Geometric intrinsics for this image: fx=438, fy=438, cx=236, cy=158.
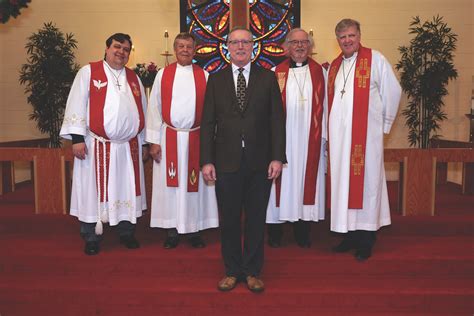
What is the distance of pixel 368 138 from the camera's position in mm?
3506

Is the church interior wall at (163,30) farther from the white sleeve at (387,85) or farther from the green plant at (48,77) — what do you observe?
the white sleeve at (387,85)

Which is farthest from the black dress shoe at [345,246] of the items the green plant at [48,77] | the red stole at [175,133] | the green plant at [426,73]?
the green plant at [48,77]

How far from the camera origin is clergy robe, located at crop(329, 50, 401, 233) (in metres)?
3.49

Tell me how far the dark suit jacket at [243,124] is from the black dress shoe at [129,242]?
50.7 inches

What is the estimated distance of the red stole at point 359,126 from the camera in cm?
349

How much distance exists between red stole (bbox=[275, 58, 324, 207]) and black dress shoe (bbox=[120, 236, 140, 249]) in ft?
4.17

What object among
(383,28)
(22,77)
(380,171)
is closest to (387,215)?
(380,171)

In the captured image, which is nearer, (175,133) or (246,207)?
(246,207)

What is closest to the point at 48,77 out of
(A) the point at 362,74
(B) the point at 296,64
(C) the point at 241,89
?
(B) the point at 296,64

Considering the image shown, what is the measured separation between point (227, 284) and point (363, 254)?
1164 millimetres

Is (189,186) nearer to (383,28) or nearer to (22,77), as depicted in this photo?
(22,77)

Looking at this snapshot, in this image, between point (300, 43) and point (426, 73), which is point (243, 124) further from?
point (426, 73)

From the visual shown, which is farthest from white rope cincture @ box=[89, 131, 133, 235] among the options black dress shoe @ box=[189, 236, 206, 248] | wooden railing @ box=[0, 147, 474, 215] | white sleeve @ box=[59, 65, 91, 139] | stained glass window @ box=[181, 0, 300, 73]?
stained glass window @ box=[181, 0, 300, 73]

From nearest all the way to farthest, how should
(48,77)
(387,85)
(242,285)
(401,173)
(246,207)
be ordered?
(246,207) < (242,285) < (387,85) < (401,173) < (48,77)
